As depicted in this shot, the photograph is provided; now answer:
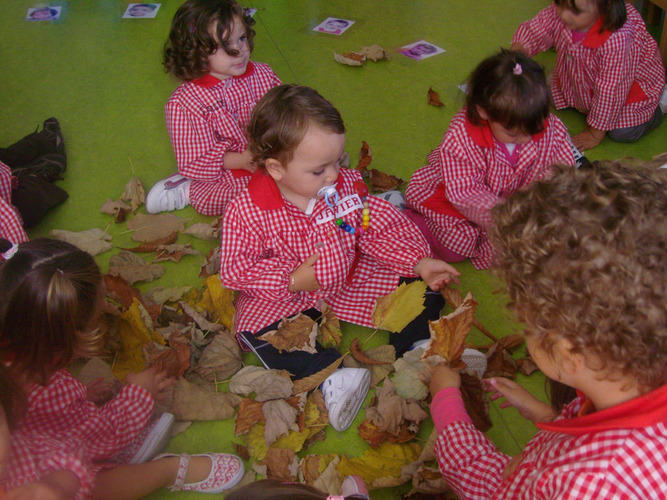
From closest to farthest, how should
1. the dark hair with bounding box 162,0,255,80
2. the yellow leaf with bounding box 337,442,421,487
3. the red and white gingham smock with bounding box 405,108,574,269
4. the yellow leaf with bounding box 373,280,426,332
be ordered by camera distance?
the yellow leaf with bounding box 337,442,421,487, the yellow leaf with bounding box 373,280,426,332, the red and white gingham smock with bounding box 405,108,574,269, the dark hair with bounding box 162,0,255,80

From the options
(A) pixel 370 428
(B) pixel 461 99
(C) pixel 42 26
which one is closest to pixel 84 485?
(A) pixel 370 428

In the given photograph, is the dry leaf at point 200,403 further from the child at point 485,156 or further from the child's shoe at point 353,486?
the child at point 485,156

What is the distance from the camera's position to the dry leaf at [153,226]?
8.80 ft

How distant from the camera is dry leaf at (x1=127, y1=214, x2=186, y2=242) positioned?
268cm

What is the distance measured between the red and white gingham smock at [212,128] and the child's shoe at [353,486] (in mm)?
1449

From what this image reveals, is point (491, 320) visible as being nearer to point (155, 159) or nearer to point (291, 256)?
point (291, 256)

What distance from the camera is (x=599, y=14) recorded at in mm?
2641

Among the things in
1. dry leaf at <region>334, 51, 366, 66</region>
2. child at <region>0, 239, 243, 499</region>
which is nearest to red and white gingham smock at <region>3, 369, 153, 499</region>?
child at <region>0, 239, 243, 499</region>

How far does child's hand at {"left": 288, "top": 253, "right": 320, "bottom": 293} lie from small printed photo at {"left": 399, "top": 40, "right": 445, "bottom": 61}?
6.86 ft

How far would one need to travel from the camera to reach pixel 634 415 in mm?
1036

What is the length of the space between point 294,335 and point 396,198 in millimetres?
869

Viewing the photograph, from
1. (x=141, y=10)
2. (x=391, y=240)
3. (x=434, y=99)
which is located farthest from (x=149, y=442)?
(x=141, y=10)

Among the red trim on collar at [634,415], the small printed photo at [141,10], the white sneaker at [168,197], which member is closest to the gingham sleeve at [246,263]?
the white sneaker at [168,197]

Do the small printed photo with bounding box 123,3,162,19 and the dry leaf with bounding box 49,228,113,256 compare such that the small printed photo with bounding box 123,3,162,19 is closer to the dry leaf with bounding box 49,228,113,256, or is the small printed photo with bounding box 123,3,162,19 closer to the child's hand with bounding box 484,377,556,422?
the dry leaf with bounding box 49,228,113,256
